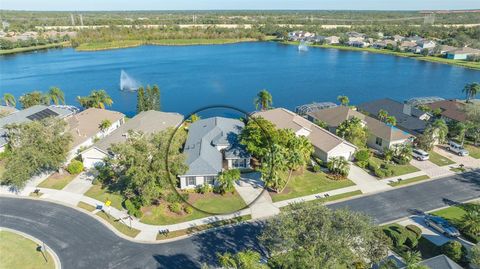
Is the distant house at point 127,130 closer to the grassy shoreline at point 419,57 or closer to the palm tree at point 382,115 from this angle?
the palm tree at point 382,115

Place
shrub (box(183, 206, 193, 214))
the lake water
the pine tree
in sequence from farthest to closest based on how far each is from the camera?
the lake water, the pine tree, shrub (box(183, 206, 193, 214))

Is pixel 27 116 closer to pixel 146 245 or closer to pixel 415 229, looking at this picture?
pixel 146 245

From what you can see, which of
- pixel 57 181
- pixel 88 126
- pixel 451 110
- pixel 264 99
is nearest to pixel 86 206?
pixel 57 181

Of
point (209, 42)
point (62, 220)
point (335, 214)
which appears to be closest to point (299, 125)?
point (335, 214)

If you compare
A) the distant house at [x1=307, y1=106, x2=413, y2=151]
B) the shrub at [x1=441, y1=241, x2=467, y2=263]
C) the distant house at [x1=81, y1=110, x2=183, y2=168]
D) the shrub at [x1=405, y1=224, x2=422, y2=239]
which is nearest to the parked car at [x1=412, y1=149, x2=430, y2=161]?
the distant house at [x1=307, y1=106, x2=413, y2=151]

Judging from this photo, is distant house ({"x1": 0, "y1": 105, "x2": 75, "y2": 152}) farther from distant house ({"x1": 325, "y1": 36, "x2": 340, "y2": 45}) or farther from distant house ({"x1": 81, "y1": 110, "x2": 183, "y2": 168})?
distant house ({"x1": 325, "y1": 36, "x2": 340, "y2": 45})

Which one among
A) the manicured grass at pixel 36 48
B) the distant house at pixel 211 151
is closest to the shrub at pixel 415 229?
the distant house at pixel 211 151
